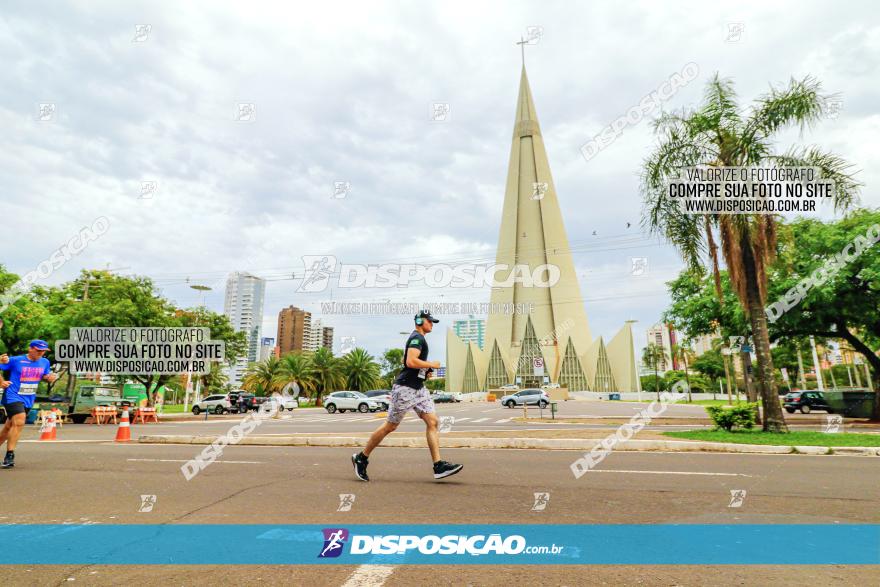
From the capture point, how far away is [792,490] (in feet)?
18.1

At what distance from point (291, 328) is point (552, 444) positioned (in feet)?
374

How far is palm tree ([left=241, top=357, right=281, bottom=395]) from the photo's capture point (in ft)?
171

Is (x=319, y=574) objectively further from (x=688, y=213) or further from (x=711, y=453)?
(x=688, y=213)

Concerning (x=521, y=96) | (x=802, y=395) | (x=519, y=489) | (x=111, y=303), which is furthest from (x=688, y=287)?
(x=521, y=96)

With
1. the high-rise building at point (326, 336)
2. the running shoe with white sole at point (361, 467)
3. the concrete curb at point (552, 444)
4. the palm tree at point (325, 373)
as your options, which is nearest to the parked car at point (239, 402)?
the palm tree at point (325, 373)

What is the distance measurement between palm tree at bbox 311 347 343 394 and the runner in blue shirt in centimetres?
4524

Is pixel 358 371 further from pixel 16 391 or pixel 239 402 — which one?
pixel 16 391

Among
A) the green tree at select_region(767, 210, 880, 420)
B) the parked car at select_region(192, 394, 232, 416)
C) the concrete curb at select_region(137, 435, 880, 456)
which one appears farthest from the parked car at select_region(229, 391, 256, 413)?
the green tree at select_region(767, 210, 880, 420)

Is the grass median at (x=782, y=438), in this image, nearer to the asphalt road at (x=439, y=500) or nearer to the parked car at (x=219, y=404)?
the asphalt road at (x=439, y=500)

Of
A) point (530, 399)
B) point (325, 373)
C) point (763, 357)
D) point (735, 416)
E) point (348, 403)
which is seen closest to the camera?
point (763, 357)

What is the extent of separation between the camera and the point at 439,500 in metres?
4.86

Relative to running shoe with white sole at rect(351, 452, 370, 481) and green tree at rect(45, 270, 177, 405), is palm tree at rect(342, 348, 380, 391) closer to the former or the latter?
green tree at rect(45, 270, 177, 405)

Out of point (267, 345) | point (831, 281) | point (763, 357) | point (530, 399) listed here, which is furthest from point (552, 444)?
point (267, 345)

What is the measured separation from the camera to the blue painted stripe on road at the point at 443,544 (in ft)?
10.7
